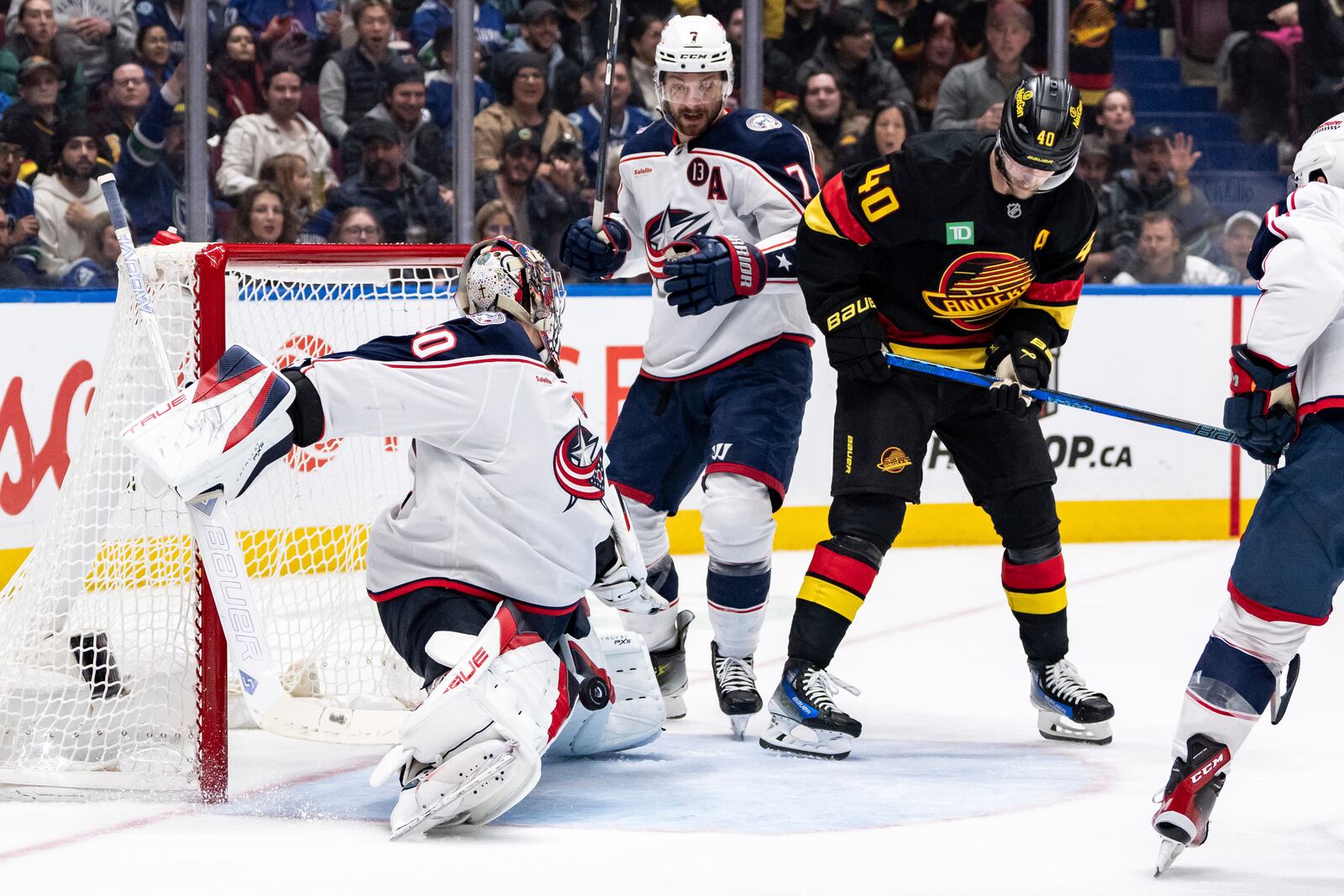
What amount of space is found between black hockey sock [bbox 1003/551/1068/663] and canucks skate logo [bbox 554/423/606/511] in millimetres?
1022

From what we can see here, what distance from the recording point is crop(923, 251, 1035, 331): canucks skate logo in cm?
346

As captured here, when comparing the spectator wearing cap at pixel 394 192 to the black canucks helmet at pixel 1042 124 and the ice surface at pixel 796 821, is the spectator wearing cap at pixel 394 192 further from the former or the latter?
the black canucks helmet at pixel 1042 124

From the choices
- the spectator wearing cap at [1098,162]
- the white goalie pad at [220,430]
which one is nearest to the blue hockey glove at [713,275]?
the white goalie pad at [220,430]

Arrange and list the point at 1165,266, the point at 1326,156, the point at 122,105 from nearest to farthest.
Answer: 1. the point at 1326,156
2. the point at 122,105
3. the point at 1165,266

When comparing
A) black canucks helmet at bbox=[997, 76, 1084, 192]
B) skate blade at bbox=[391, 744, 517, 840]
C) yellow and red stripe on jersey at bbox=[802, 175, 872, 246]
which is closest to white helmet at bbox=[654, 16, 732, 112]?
yellow and red stripe on jersey at bbox=[802, 175, 872, 246]

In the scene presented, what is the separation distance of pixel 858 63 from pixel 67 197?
289 centimetres

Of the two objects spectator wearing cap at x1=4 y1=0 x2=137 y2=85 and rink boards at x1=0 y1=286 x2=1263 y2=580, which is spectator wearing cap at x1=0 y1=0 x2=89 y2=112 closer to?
spectator wearing cap at x1=4 y1=0 x2=137 y2=85

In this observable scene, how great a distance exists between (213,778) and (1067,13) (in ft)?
15.8

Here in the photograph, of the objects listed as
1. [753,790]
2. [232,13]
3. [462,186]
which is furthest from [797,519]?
[753,790]

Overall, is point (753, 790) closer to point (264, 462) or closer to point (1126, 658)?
point (264, 462)

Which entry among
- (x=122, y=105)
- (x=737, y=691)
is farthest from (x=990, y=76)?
(x=737, y=691)

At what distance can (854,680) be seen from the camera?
4270 mm

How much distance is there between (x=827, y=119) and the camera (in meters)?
6.80

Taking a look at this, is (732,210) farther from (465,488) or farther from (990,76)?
(990,76)
